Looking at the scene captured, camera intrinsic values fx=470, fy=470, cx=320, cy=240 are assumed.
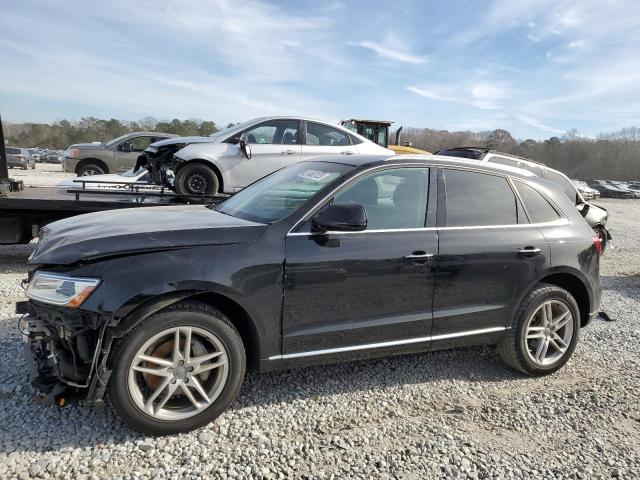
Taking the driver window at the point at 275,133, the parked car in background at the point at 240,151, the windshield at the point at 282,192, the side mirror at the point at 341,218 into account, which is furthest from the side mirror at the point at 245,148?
the side mirror at the point at 341,218

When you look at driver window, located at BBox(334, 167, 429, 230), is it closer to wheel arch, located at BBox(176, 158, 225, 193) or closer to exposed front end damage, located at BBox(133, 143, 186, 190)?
wheel arch, located at BBox(176, 158, 225, 193)

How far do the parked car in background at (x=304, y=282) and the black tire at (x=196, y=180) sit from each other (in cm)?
335

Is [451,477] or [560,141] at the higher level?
[560,141]

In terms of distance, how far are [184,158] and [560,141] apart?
265 ft

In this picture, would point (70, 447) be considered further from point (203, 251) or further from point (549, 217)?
point (549, 217)

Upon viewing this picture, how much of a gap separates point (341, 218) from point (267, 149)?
5.00 metres

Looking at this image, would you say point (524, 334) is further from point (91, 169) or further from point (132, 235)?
point (91, 169)

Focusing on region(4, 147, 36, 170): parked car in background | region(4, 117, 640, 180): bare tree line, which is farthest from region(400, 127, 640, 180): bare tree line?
region(4, 147, 36, 170): parked car in background

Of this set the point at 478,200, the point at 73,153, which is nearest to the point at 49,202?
the point at 478,200

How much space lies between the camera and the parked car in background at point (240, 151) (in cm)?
719

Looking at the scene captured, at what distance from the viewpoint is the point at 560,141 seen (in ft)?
247

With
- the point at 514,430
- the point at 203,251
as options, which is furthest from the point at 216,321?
the point at 514,430

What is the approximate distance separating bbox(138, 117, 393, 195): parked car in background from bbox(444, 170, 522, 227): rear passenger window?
3405 mm

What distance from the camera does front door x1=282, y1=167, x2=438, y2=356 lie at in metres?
3.04
